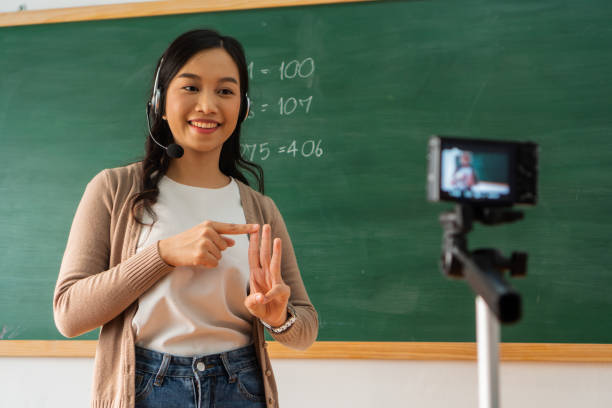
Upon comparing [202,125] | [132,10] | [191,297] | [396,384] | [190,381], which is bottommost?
[396,384]

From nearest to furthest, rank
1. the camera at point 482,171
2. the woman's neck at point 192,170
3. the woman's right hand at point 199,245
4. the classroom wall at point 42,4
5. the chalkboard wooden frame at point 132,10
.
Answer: the camera at point 482,171, the woman's right hand at point 199,245, the woman's neck at point 192,170, the chalkboard wooden frame at point 132,10, the classroom wall at point 42,4

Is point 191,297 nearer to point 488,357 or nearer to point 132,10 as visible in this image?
point 488,357

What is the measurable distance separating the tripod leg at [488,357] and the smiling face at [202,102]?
78cm

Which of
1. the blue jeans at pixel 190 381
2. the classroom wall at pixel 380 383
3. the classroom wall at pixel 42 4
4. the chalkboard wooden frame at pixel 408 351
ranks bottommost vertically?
the classroom wall at pixel 380 383

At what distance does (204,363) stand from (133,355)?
136mm

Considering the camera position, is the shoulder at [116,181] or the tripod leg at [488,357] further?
the shoulder at [116,181]

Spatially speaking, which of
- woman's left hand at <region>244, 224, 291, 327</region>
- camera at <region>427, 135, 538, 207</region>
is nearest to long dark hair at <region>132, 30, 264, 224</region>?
woman's left hand at <region>244, 224, 291, 327</region>

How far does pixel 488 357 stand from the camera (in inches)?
18.4

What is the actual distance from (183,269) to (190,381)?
0.72ft

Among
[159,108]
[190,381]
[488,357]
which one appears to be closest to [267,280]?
[190,381]

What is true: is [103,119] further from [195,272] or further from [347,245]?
[195,272]

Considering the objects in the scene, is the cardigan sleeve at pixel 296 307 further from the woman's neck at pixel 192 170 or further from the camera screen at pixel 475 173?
the camera screen at pixel 475 173

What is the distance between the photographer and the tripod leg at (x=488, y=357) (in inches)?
18.1

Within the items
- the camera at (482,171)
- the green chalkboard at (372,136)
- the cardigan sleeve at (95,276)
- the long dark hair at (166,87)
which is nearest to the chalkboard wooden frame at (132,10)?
the green chalkboard at (372,136)
